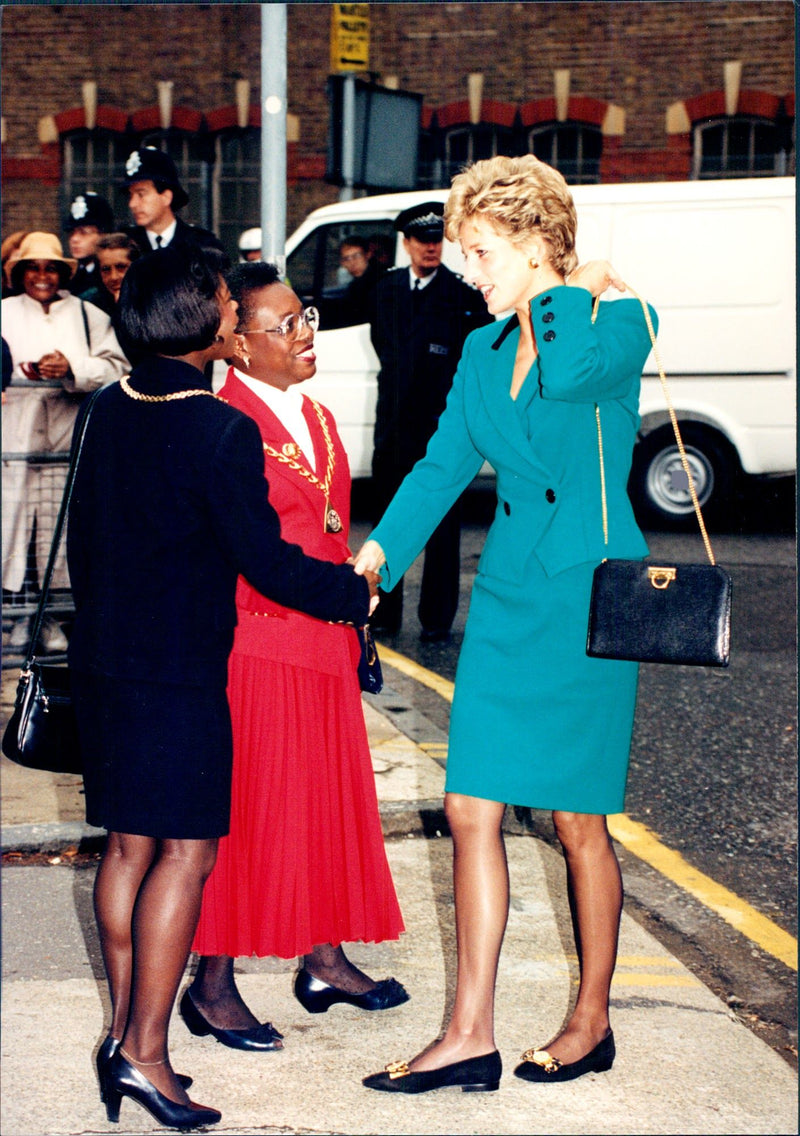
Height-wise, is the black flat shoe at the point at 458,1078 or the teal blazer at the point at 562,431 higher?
the teal blazer at the point at 562,431

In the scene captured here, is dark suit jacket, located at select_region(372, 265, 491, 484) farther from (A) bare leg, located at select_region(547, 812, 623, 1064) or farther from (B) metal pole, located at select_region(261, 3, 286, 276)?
(A) bare leg, located at select_region(547, 812, 623, 1064)

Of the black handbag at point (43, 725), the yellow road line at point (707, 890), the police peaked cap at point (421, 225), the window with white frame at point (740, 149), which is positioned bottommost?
the yellow road line at point (707, 890)

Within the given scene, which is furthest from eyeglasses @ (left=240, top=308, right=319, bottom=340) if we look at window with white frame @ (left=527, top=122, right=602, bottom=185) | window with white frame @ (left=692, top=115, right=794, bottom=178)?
window with white frame @ (left=527, top=122, right=602, bottom=185)

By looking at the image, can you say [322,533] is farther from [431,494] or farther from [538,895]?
[538,895]

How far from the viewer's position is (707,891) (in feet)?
15.1

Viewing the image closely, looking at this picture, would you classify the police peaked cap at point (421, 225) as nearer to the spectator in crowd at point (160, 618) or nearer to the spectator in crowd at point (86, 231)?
the spectator in crowd at point (86, 231)

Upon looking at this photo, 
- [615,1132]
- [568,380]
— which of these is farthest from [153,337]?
[615,1132]

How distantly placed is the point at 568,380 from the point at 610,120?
16438mm

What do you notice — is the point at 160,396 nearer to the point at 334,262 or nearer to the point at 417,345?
the point at 417,345

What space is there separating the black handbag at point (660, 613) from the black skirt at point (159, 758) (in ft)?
2.50

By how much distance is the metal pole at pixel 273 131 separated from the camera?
496 centimetres

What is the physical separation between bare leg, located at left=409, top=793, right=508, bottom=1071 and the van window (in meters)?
8.54

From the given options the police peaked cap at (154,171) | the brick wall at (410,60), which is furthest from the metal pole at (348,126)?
the brick wall at (410,60)

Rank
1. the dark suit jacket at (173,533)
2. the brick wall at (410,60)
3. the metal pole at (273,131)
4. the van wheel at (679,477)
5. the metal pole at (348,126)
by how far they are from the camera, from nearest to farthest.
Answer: the dark suit jacket at (173,533) < the metal pole at (273,131) < the metal pole at (348,126) < the van wheel at (679,477) < the brick wall at (410,60)
